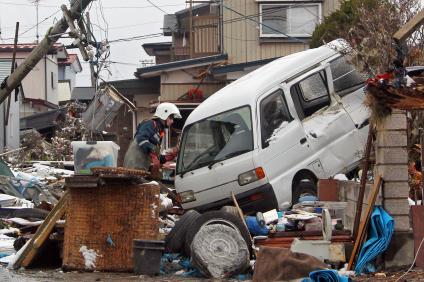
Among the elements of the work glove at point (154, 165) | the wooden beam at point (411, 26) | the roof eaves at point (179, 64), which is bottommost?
the work glove at point (154, 165)

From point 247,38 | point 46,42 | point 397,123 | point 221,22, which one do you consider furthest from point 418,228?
point 221,22

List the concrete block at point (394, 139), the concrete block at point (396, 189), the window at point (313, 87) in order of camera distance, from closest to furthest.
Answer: the concrete block at point (396, 189)
the concrete block at point (394, 139)
the window at point (313, 87)

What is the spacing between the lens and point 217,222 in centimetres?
1037

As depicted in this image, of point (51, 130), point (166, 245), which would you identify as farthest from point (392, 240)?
point (51, 130)

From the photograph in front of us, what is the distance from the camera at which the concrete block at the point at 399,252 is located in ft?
32.0

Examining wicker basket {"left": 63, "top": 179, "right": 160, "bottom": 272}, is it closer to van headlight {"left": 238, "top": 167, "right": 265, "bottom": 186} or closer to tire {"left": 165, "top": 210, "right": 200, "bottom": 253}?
tire {"left": 165, "top": 210, "right": 200, "bottom": 253}

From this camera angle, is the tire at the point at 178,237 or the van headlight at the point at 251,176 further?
the van headlight at the point at 251,176

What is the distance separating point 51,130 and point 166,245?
25776 mm

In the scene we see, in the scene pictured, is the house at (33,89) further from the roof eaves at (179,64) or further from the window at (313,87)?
the window at (313,87)

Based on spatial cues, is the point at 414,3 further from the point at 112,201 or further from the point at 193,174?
the point at 112,201

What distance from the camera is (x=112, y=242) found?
1048 cm

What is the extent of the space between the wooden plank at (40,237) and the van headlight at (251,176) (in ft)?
10.9

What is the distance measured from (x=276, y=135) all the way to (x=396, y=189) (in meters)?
3.92

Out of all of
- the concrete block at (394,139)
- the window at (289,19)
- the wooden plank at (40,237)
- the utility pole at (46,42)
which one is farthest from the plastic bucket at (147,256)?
→ the window at (289,19)
